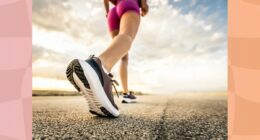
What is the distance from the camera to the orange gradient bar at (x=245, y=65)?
1294 mm

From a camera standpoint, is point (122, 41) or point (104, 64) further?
point (122, 41)

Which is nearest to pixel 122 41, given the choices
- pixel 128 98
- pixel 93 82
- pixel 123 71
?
pixel 93 82

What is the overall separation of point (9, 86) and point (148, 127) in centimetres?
77

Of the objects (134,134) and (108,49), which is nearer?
(134,134)

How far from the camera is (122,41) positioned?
2.35 m

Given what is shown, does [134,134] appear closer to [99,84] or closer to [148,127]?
[148,127]

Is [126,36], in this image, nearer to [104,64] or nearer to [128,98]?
[104,64]

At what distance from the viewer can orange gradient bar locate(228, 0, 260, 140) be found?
1.29m

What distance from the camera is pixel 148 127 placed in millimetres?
1939

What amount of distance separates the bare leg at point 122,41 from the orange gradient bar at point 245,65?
990mm

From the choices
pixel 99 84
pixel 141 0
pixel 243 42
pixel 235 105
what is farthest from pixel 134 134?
pixel 141 0

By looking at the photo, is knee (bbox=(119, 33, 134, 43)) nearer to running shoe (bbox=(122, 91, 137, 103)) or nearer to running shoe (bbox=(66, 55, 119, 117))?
running shoe (bbox=(66, 55, 119, 117))

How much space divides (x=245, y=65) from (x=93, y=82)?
3.03 feet

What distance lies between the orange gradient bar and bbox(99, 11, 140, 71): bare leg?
39.0 inches
